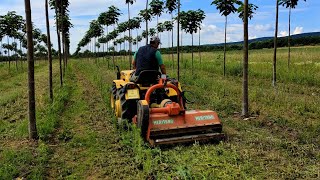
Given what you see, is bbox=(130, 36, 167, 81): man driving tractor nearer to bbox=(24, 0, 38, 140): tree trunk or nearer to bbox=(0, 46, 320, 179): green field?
bbox=(0, 46, 320, 179): green field

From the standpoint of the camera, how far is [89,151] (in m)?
7.15

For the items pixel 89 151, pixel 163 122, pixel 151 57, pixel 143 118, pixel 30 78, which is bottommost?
pixel 89 151

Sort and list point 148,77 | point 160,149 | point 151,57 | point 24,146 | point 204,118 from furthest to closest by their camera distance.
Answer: point 148,77, point 151,57, point 24,146, point 204,118, point 160,149

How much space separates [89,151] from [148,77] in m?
2.10

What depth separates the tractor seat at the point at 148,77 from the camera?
7759 millimetres

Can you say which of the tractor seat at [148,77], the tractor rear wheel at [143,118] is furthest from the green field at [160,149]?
the tractor seat at [148,77]

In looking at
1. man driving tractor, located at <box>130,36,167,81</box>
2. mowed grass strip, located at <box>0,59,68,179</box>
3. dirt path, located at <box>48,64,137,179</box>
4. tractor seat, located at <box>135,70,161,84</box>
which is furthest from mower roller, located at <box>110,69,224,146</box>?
mowed grass strip, located at <box>0,59,68,179</box>

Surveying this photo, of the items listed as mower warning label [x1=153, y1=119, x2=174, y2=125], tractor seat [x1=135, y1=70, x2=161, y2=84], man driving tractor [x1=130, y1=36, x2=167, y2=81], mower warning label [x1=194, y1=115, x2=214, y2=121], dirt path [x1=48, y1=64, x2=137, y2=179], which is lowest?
dirt path [x1=48, y1=64, x2=137, y2=179]

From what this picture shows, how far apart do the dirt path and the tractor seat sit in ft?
4.76

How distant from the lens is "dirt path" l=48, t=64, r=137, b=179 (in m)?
5.90

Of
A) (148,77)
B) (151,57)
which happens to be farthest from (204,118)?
(151,57)

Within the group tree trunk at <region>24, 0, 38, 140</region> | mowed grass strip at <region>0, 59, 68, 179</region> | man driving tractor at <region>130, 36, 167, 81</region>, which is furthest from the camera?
tree trunk at <region>24, 0, 38, 140</region>

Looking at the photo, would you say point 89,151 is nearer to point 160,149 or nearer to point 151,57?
point 160,149

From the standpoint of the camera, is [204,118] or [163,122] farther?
[204,118]
